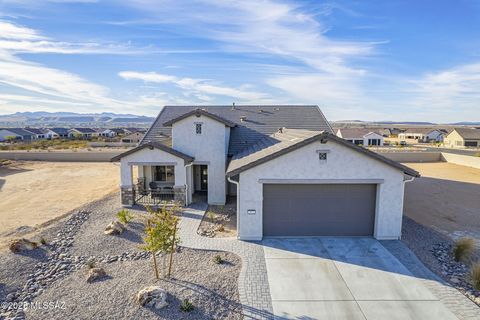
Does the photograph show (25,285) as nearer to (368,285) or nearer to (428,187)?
(368,285)

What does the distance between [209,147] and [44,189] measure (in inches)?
608

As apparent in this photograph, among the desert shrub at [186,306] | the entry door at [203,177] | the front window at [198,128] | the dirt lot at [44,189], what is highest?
the front window at [198,128]

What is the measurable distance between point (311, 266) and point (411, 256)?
398cm

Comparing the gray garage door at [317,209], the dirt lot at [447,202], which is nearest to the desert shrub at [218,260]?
the gray garage door at [317,209]

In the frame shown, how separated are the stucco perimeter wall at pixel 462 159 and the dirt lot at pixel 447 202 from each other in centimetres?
273

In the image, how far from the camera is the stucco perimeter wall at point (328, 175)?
12344 millimetres

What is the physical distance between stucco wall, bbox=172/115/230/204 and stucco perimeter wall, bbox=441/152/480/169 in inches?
1261

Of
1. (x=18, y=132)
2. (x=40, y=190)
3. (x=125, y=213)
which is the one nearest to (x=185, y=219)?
(x=125, y=213)

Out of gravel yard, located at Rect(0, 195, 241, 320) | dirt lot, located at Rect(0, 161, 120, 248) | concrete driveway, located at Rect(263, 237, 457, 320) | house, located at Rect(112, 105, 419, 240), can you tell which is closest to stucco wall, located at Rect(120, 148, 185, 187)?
gravel yard, located at Rect(0, 195, 241, 320)

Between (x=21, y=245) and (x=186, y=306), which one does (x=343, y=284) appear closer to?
(x=186, y=306)

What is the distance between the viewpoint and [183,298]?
8.31 metres

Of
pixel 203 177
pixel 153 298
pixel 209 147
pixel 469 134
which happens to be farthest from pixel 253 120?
pixel 469 134

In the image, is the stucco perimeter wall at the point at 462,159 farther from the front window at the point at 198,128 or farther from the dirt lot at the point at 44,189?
the dirt lot at the point at 44,189

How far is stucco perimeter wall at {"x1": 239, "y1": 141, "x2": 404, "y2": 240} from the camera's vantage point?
40.5 ft
